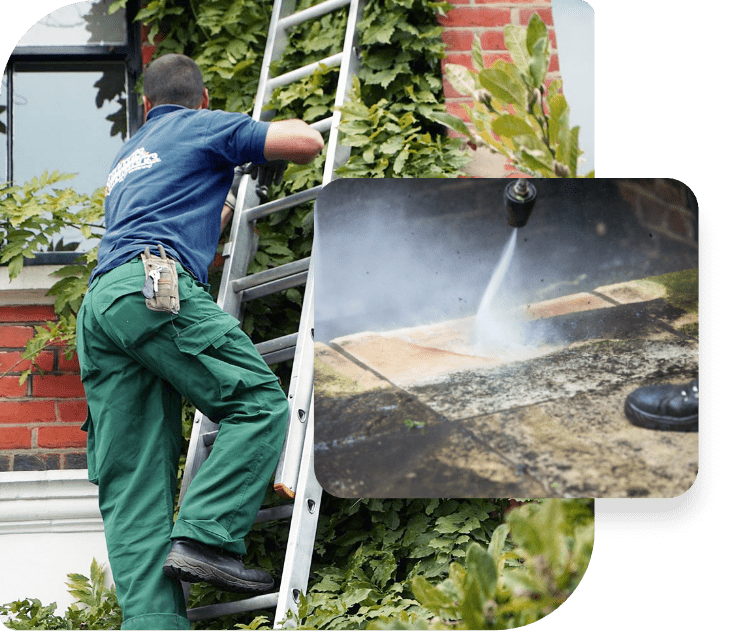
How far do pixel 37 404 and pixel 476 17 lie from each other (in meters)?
2.04

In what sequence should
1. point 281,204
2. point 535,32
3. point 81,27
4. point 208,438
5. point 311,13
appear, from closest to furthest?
point 535,32 < point 208,438 < point 281,204 < point 311,13 < point 81,27

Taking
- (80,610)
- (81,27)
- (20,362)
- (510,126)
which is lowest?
(80,610)

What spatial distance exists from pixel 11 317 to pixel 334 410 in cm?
200

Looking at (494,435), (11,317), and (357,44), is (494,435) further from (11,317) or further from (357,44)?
(11,317)

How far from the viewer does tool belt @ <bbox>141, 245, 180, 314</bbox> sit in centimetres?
250

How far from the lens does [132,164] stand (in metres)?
2.84

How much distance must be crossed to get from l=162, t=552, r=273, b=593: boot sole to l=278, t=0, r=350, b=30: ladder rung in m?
2.02

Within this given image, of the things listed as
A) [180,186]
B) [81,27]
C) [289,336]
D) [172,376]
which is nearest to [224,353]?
[172,376]

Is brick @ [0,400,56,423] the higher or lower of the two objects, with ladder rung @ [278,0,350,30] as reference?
lower

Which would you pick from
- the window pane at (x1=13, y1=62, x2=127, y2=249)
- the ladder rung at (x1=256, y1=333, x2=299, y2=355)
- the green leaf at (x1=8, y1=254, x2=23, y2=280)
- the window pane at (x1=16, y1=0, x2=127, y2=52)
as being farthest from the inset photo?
the window pane at (x1=16, y1=0, x2=127, y2=52)

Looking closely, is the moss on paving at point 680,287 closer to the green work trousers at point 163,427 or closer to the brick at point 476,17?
the green work trousers at point 163,427

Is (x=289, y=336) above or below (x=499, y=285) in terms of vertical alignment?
below

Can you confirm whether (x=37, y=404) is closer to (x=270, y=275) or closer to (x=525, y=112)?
(x=270, y=275)

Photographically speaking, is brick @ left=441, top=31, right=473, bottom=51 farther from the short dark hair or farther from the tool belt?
the tool belt
